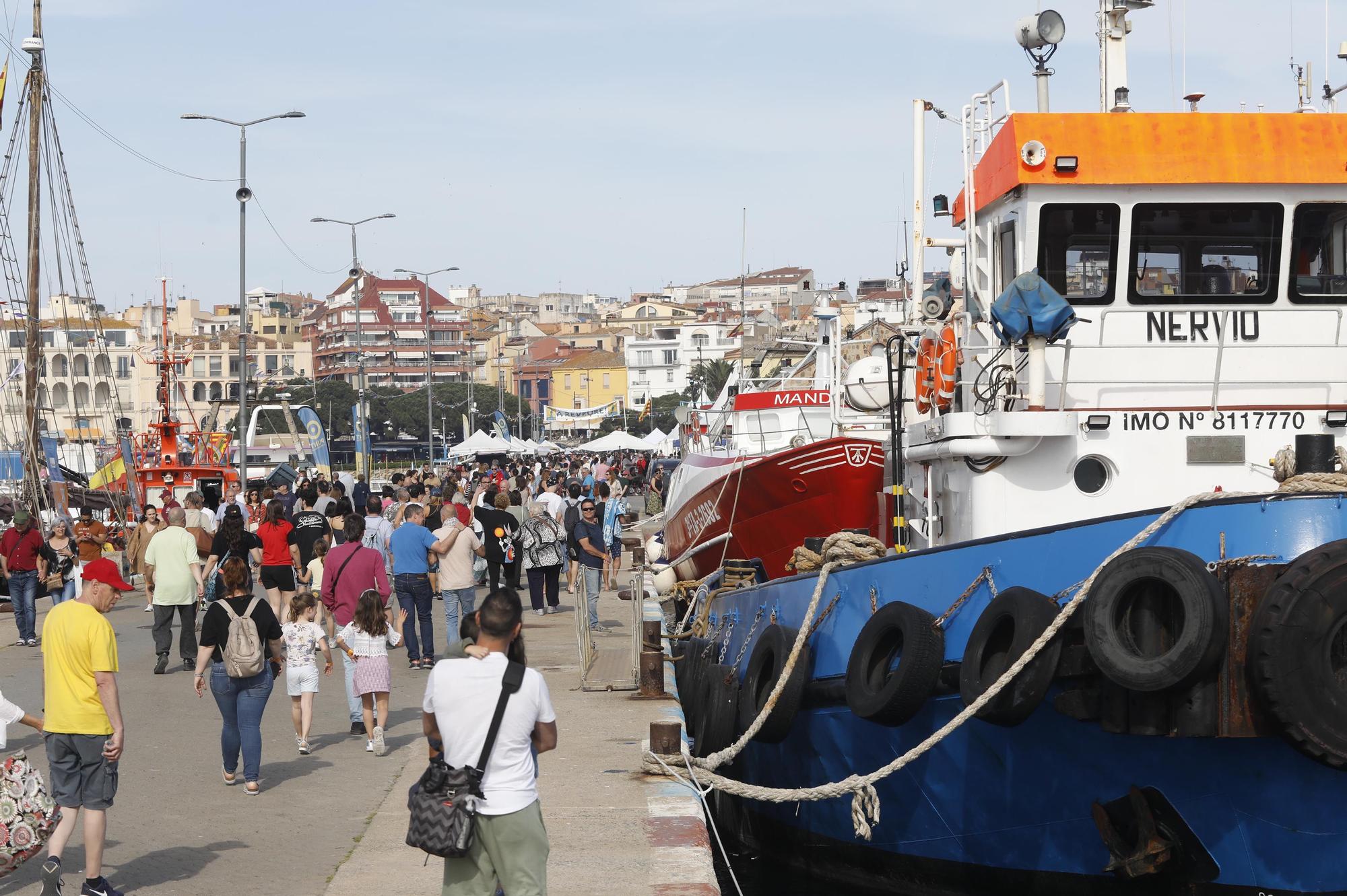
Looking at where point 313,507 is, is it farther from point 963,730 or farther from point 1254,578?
point 1254,578

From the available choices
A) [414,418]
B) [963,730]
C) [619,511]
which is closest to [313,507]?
[619,511]

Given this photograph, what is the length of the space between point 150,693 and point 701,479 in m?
6.82

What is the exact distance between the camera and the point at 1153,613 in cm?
646

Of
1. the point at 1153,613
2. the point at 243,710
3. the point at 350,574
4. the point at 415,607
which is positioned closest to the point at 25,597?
the point at 415,607

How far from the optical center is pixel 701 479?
706 inches

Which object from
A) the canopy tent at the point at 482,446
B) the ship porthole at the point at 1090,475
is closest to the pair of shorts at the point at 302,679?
the ship porthole at the point at 1090,475

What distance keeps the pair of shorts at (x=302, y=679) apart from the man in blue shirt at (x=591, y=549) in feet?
19.1

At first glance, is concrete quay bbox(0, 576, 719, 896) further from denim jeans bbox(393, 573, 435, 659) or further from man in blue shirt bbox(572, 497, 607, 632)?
man in blue shirt bbox(572, 497, 607, 632)

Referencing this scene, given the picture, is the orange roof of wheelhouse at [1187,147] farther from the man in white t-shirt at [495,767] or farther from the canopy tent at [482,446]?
the canopy tent at [482,446]

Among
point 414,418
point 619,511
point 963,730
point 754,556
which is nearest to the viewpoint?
point 963,730

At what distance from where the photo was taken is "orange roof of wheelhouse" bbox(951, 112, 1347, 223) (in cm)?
886

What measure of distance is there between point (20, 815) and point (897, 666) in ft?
13.6

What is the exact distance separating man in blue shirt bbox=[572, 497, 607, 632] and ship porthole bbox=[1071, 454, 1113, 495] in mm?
8261

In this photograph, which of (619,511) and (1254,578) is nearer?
(1254,578)
